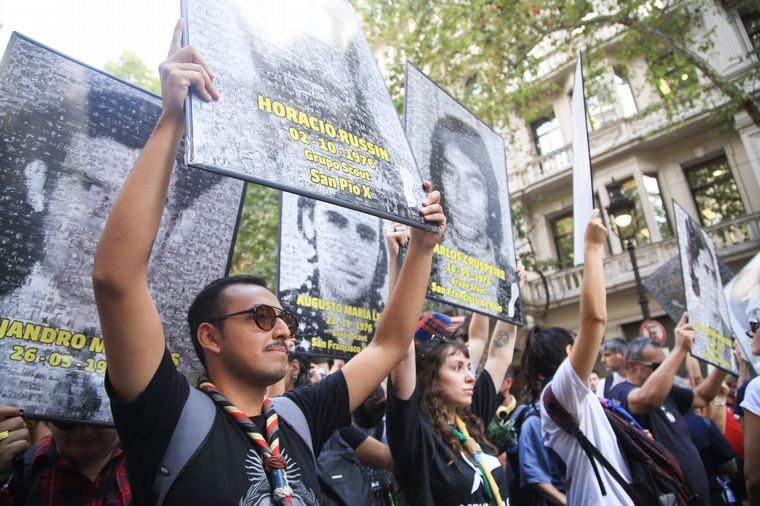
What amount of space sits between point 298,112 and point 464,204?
5.00ft

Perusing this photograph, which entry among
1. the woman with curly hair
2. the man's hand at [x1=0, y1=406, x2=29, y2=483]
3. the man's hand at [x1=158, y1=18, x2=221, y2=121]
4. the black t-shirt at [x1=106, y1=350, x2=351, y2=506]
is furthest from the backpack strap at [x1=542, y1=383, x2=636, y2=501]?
the man's hand at [x1=0, y1=406, x2=29, y2=483]

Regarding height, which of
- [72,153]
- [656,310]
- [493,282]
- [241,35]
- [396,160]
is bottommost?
[493,282]

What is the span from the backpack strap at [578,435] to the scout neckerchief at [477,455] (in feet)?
1.40

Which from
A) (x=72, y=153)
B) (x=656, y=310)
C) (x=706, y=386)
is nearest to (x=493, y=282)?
(x=72, y=153)

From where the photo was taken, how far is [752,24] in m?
14.2

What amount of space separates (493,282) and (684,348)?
1.60 m

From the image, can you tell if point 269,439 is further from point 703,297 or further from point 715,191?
point 715,191

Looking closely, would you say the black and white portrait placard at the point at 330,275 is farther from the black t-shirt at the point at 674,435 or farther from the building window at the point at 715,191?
the building window at the point at 715,191

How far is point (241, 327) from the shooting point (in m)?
1.85

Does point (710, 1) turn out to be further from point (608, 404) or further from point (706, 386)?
point (608, 404)

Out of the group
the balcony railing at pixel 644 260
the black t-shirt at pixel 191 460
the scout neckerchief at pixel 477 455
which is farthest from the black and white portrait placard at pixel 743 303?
the balcony railing at pixel 644 260

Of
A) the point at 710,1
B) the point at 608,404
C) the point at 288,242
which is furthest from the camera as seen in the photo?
the point at 710,1

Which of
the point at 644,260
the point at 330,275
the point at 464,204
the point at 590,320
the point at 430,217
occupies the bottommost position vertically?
the point at 590,320

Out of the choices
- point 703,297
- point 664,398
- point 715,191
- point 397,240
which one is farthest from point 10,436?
point 715,191
